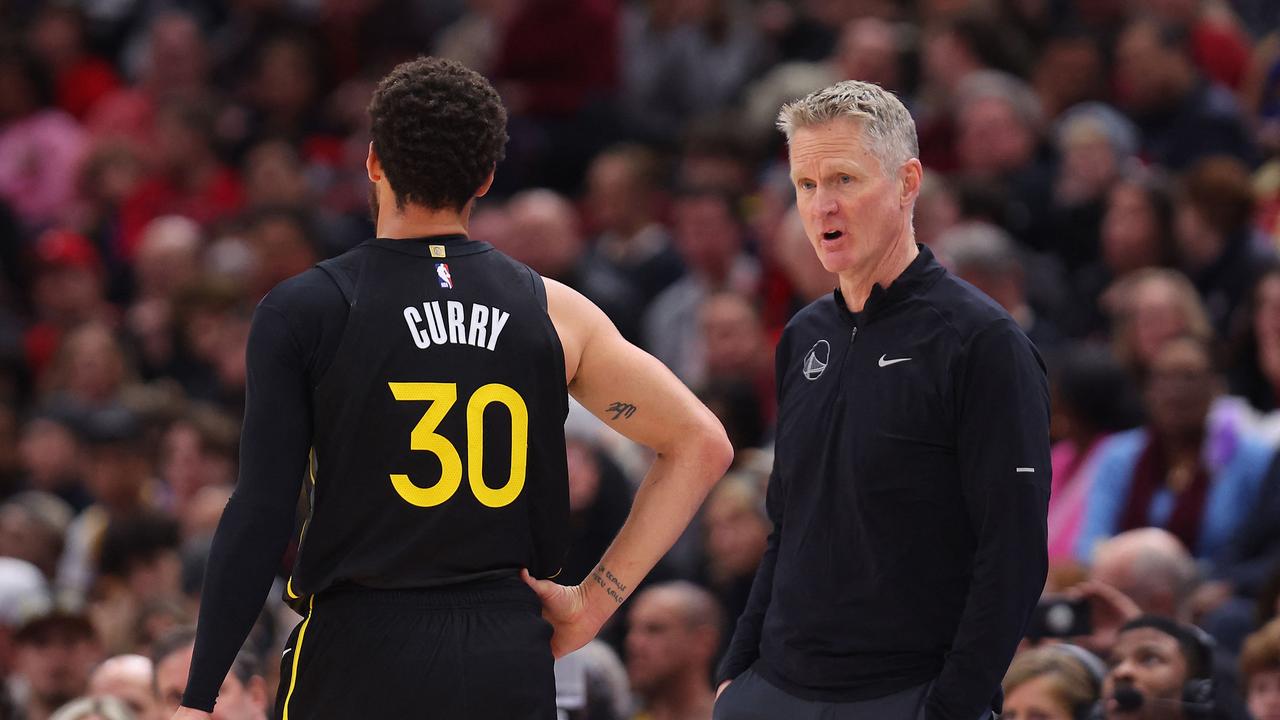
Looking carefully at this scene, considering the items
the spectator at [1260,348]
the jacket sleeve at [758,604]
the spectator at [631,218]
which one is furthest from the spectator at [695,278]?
the jacket sleeve at [758,604]

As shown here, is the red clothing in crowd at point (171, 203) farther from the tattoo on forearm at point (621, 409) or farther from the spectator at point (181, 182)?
the tattoo on forearm at point (621, 409)

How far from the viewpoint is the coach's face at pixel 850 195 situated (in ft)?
12.8

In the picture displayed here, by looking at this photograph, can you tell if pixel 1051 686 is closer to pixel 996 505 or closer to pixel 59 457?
pixel 996 505

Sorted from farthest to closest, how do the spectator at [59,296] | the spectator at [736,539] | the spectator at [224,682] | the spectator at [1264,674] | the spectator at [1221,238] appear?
1. the spectator at [59,296]
2. the spectator at [1221,238]
3. the spectator at [736,539]
4. the spectator at [1264,674]
5. the spectator at [224,682]

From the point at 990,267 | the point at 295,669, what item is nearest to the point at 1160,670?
the point at 990,267

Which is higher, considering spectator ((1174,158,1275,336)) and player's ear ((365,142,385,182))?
player's ear ((365,142,385,182))

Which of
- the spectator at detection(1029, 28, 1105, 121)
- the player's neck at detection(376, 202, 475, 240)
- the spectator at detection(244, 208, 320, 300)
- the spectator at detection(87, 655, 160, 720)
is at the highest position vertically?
the spectator at detection(1029, 28, 1105, 121)

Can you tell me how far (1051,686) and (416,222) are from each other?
2790mm

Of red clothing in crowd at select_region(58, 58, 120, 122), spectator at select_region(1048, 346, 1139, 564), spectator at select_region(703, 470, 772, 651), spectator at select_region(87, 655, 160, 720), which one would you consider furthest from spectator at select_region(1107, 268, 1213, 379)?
red clothing in crowd at select_region(58, 58, 120, 122)

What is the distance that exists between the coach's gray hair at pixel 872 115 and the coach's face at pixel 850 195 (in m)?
0.01

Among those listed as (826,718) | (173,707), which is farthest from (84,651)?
(826,718)

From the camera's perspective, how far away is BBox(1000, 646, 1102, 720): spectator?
18.4 ft

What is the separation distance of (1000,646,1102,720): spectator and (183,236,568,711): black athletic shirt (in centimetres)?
240

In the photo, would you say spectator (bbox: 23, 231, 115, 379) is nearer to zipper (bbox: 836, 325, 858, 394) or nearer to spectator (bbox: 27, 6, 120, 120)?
spectator (bbox: 27, 6, 120, 120)
